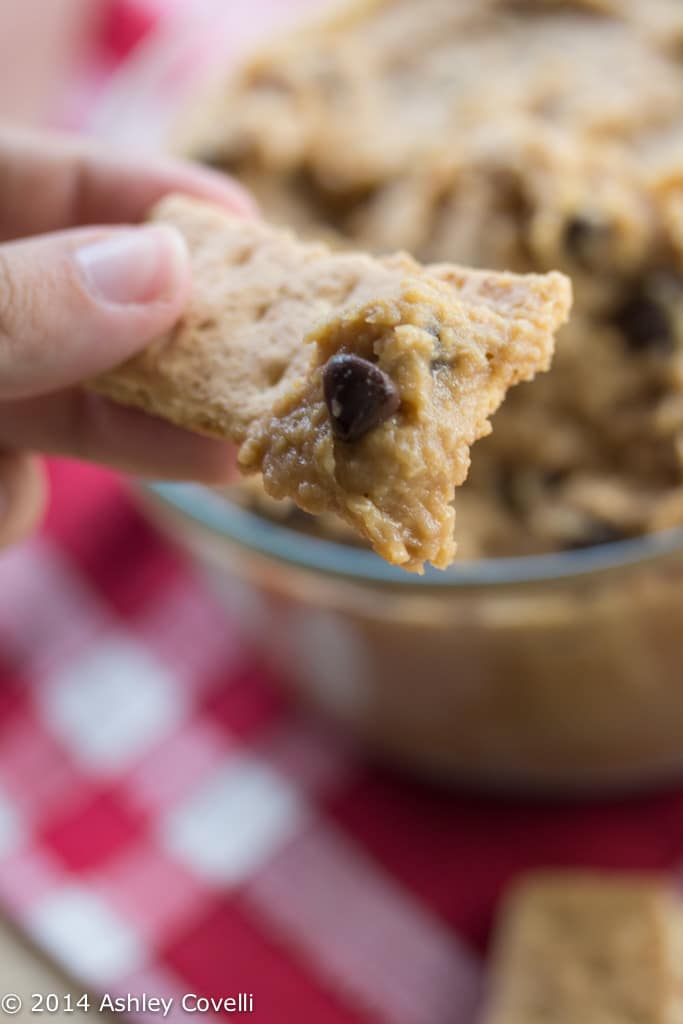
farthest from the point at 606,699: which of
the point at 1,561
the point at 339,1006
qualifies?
the point at 1,561

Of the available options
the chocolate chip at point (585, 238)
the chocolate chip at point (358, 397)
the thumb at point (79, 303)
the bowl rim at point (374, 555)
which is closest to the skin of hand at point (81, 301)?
the thumb at point (79, 303)

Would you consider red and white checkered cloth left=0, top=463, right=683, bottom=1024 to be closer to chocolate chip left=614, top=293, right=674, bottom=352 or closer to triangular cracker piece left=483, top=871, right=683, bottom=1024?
triangular cracker piece left=483, top=871, right=683, bottom=1024

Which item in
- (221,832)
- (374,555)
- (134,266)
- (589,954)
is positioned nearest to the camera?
(134,266)

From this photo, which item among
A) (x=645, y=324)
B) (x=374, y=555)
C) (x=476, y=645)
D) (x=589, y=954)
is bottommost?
(x=589, y=954)

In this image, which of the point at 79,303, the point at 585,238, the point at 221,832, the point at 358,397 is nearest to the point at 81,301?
the point at 79,303

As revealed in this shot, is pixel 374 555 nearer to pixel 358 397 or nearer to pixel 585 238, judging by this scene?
pixel 585 238
